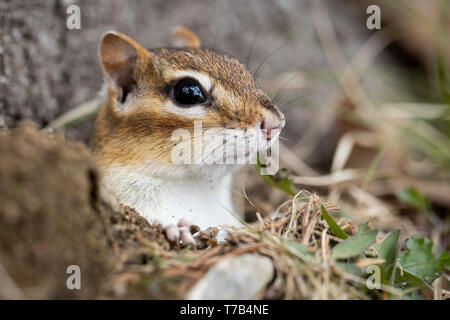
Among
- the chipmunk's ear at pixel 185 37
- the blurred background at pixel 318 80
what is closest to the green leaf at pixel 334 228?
the blurred background at pixel 318 80

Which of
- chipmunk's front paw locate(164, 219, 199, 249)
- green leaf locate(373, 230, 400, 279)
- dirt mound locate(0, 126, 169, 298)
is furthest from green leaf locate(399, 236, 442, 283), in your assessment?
dirt mound locate(0, 126, 169, 298)

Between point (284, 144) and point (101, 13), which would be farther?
point (284, 144)

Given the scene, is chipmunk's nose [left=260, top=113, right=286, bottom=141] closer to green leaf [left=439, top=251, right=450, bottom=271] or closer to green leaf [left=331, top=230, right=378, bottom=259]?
green leaf [left=331, top=230, right=378, bottom=259]

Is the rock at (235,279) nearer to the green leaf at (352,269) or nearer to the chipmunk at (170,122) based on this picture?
the green leaf at (352,269)

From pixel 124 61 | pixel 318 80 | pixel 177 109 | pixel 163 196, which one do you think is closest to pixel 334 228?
pixel 163 196

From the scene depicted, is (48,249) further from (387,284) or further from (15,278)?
(387,284)

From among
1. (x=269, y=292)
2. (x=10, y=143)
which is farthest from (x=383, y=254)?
(x=10, y=143)

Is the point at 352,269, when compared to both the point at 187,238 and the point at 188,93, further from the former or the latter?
the point at 188,93
